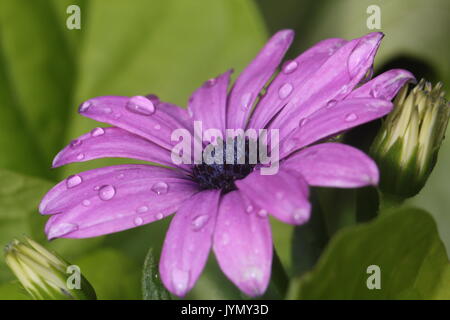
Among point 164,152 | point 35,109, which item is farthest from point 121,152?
point 35,109

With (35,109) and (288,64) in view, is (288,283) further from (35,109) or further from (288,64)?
(35,109)

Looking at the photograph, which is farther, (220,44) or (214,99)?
(220,44)

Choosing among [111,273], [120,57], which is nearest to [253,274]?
[111,273]

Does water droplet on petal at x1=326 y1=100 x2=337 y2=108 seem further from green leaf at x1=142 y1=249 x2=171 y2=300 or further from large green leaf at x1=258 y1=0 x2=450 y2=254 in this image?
large green leaf at x1=258 y1=0 x2=450 y2=254

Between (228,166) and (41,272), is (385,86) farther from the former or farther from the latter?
(41,272)

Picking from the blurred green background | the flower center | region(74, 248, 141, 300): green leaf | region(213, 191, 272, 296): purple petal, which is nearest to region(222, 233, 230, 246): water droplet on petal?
region(213, 191, 272, 296): purple petal

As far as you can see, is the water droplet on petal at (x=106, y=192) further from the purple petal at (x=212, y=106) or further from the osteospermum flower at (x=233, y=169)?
the purple petal at (x=212, y=106)
